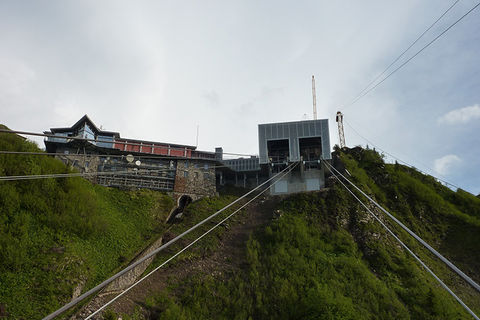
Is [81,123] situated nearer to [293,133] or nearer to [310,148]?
[293,133]

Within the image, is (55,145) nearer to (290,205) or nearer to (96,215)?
(96,215)

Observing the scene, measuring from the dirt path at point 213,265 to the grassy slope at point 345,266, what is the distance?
98 centimetres

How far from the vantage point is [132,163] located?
1624 inches

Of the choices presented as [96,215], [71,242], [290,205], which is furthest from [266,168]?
[71,242]

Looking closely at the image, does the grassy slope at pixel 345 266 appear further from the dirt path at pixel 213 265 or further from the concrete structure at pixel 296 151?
the concrete structure at pixel 296 151

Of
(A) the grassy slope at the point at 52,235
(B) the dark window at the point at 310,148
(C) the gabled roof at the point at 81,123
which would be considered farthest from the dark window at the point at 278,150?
(C) the gabled roof at the point at 81,123

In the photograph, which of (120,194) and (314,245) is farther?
(120,194)

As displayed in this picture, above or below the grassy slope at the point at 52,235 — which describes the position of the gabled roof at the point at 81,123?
above

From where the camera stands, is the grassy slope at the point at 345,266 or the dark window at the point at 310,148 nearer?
the grassy slope at the point at 345,266

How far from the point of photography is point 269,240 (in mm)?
28688

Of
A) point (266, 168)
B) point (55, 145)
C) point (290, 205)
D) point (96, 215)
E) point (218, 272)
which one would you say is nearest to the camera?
point (218, 272)

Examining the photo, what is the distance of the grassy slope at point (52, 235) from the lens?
18.4 m

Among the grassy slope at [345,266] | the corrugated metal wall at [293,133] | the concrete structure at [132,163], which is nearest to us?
the grassy slope at [345,266]

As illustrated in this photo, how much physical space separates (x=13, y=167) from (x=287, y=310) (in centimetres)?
2473
